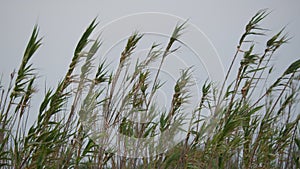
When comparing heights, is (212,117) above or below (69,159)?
above

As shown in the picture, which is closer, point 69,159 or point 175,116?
point 69,159

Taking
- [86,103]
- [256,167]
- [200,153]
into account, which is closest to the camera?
[86,103]

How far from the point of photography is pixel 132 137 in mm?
3828

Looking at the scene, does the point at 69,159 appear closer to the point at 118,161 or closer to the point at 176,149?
the point at 118,161

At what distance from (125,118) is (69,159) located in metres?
0.61

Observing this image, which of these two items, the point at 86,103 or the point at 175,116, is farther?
the point at 175,116

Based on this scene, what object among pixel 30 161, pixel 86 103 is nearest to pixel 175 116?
pixel 86 103

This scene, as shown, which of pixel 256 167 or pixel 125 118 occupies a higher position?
pixel 125 118

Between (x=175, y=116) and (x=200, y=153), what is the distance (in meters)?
0.43

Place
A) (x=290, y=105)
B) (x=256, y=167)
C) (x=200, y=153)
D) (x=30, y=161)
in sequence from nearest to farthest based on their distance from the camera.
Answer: (x=30, y=161) → (x=200, y=153) → (x=256, y=167) → (x=290, y=105)

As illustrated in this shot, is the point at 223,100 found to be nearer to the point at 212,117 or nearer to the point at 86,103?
the point at 212,117

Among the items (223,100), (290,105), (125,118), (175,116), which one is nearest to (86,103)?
(125,118)

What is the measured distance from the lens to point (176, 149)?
3.76 metres

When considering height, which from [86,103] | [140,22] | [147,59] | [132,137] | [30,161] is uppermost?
[140,22]
